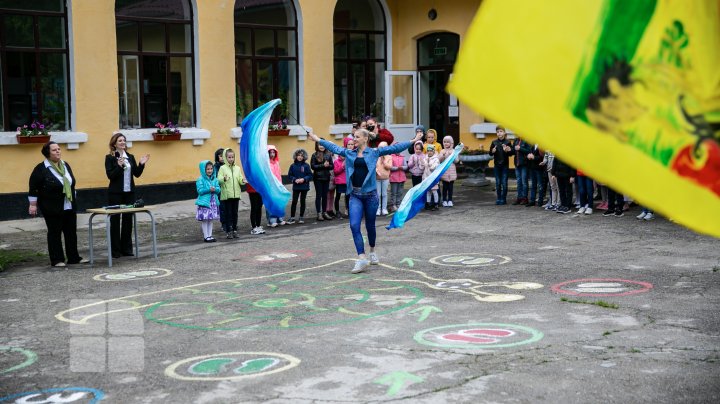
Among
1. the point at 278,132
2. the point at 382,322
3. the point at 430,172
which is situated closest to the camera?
the point at 382,322

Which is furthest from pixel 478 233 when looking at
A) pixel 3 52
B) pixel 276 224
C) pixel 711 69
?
pixel 711 69

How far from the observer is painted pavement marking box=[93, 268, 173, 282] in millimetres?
12109

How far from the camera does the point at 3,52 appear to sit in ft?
59.5

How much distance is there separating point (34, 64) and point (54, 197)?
651 cm

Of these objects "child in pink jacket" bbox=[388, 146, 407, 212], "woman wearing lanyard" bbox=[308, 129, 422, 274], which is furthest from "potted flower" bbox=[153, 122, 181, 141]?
"woman wearing lanyard" bbox=[308, 129, 422, 274]

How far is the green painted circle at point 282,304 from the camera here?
30.3ft

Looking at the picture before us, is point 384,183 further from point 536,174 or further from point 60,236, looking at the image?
point 60,236

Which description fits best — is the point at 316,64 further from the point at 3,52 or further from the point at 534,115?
the point at 534,115

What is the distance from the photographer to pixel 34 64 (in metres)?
18.7

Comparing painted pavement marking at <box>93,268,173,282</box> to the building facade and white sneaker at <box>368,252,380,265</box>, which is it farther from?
Result: the building facade

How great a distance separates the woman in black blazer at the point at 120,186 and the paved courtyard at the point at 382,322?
54 cm

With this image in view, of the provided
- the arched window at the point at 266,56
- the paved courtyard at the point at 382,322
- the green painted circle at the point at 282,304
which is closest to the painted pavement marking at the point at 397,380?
the paved courtyard at the point at 382,322

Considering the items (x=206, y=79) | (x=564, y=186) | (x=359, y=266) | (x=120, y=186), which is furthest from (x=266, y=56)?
(x=359, y=266)

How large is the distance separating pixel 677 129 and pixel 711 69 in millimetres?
261
